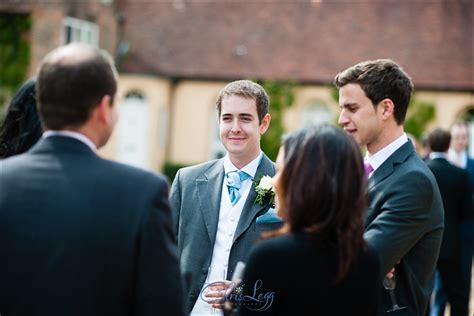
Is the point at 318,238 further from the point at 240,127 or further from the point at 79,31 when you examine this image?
the point at 79,31

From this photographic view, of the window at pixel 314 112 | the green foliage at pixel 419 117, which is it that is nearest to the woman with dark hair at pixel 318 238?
the green foliage at pixel 419 117

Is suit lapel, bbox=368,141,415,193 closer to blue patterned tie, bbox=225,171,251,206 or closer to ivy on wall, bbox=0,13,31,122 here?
blue patterned tie, bbox=225,171,251,206

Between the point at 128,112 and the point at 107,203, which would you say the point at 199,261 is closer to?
the point at 107,203

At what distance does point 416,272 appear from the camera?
376 cm

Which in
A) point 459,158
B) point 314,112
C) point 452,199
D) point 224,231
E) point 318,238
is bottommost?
point 314,112

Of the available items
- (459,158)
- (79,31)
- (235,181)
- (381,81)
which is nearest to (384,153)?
(381,81)

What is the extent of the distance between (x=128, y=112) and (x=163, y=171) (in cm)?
294

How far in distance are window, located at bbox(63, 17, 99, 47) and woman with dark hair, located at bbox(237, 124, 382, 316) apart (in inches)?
993

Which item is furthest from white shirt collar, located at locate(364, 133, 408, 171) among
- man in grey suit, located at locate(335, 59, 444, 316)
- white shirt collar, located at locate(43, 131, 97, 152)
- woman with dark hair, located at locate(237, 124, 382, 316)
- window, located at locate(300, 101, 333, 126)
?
window, located at locate(300, 101, 333, 126)

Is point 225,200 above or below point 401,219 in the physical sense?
below

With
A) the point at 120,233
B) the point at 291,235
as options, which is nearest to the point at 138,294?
the point at 120,233

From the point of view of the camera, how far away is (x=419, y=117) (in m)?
27.3

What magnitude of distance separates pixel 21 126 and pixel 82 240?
1.26 m

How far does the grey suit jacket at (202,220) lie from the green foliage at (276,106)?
78.0 feet
